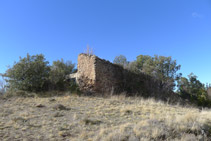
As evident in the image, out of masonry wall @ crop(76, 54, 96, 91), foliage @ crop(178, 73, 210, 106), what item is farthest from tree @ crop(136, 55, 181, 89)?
masonry wall @ crop(76, 54, 96, 91)

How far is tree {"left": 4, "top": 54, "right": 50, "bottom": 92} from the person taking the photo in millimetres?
11195

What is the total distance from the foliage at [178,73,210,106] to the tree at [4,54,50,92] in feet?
52.8

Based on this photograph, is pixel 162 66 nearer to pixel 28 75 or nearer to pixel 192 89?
pixel 192 89

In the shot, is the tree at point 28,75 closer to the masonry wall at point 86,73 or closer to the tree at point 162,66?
the masonry wall at point 86,73

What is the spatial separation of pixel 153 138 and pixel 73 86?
26.7ft

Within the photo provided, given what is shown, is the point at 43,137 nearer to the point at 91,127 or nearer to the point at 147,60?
the point at 91,127

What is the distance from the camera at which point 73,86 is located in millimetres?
11625

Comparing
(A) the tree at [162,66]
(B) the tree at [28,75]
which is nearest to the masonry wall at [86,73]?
(B) the tree at [28,75]

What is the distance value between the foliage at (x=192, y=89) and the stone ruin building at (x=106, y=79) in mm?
6767

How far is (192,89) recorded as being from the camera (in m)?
19.5

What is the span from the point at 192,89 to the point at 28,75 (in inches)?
735

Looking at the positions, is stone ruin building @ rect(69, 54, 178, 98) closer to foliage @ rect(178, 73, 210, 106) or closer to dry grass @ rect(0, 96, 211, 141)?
dry grass @ rect(0, 96, 211, 141)

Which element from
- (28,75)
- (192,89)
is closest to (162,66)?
(192,89)

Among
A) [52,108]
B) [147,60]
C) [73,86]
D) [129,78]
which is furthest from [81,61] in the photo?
[147,60]
